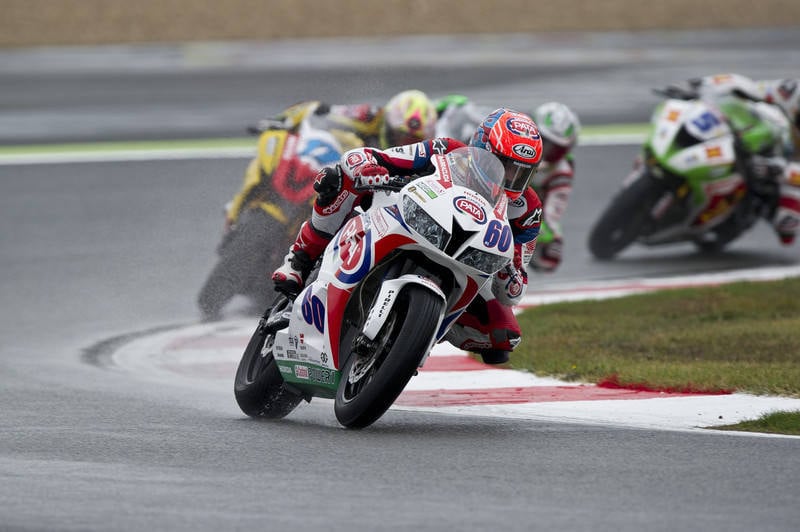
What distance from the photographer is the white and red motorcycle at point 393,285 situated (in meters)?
6.53

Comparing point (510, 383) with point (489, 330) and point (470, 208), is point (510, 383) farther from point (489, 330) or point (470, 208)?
point (470, 208)

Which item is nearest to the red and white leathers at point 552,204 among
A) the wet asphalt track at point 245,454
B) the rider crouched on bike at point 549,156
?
the rider crouched on bike at point 549,156

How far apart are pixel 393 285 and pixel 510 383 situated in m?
2.10

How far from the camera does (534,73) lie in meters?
22.3

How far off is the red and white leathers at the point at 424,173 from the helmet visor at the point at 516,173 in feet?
0.54

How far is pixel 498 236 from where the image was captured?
6.74 meters

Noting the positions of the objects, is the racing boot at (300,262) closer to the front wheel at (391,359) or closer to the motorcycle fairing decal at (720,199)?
the front wheel at (391,359)

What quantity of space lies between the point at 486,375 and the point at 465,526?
12.9 feet

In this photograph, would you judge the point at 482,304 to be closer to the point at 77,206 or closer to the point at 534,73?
the point at 77,206

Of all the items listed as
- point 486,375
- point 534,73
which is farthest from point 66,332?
point 534,73

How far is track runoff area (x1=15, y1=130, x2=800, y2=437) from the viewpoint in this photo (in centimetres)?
732

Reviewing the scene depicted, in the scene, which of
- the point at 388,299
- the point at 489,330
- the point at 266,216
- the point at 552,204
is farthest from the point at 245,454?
the point at 552,204

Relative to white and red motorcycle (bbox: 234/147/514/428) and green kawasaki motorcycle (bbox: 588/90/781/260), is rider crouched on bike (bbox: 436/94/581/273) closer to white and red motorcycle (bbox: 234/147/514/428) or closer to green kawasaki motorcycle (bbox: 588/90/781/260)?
green kawasaki motorcycle (bbox: 588/90/781/260)

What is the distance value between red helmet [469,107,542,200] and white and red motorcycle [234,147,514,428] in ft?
0.16
